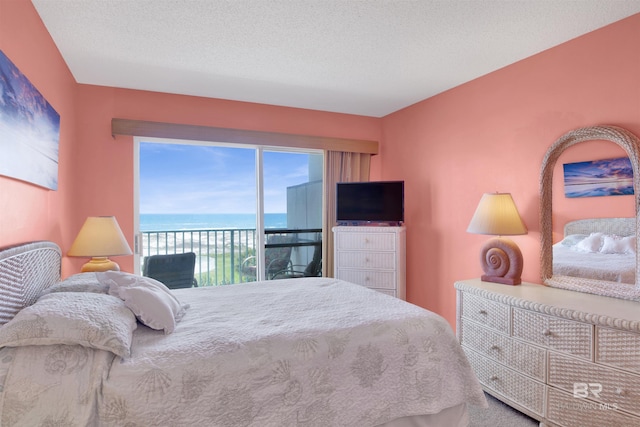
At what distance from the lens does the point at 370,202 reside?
3.98 metres

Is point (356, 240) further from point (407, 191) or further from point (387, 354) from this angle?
point (387, 354)

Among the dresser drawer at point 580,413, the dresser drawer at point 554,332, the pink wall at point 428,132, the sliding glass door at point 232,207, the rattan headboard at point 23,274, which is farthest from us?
the sliding glass door at point 232,207

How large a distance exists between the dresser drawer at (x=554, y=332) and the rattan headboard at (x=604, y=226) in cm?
72

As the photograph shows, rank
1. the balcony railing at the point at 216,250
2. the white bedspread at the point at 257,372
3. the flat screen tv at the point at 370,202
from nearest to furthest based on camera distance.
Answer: the white bedspread at the point at 257,372 < the flat screen tv at the point at 370,202 < the balcony railing at the point at 216,250

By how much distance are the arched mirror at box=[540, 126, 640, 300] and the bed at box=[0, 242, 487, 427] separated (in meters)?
1.19

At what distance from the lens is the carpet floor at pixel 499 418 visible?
2.23m

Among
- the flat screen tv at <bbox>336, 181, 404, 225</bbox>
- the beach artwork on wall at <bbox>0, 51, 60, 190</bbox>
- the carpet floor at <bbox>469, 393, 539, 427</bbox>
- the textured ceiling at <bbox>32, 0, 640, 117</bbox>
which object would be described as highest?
the textured ceiling at <bbox>32, 0, 640, 117</bbox>

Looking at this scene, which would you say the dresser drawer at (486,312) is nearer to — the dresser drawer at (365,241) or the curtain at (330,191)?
the dresser drawer at (365,241)

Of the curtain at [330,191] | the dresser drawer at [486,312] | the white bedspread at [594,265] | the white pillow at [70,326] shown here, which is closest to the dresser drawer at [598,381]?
the dresser drawer at [486,312]

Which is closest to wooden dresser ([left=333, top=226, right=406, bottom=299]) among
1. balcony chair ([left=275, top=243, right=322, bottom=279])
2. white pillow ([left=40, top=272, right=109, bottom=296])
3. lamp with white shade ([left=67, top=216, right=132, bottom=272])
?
balcony chair ([left=275, top=243, right=322, bottom=279])

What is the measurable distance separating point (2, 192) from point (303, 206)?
313 cm

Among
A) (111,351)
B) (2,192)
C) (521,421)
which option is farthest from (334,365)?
(2,192)

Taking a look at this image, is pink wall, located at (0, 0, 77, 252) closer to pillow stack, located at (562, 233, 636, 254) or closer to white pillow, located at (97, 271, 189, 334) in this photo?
white pillow, located at (97, 271, 189, 334)

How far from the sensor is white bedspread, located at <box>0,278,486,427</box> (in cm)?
125
